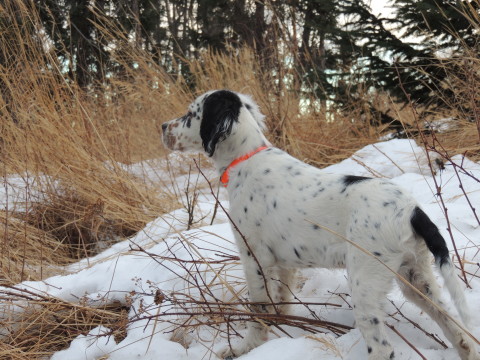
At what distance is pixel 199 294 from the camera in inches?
101

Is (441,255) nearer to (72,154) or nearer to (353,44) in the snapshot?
(72,154)

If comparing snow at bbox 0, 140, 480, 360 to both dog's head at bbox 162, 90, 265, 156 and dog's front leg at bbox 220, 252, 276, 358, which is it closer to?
dog's front leg at bbox 220, 252, 276, 358

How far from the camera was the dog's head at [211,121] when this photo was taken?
98.0 inches

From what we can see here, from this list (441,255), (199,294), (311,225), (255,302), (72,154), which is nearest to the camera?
(441,255)

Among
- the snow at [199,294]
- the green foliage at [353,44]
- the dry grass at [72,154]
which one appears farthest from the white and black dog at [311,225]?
the green foliage at [353,44]

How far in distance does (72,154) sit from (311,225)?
2.83 m

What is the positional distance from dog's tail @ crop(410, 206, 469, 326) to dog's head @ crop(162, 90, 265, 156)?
3.82 ft

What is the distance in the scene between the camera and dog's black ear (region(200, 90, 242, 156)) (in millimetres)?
2480

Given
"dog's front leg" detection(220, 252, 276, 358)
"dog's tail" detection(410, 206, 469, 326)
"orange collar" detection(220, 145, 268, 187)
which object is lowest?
"dog's front leg" detection(220, 252, 276, 358)

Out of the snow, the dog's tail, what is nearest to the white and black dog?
the dog's tail

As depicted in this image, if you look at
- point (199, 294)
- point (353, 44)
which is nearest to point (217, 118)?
point (199, 294)

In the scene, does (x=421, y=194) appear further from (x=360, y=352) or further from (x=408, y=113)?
(x=408, y=113)

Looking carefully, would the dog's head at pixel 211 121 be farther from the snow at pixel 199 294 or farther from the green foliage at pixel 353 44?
the green foliage at pixel 353 44

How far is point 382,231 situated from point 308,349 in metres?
0.57
